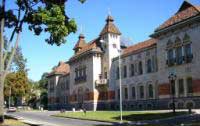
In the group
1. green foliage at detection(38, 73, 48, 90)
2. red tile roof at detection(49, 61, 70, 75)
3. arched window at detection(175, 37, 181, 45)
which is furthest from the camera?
green foliage at detection(38, 73, 48, 90)

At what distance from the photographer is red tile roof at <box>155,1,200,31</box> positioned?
4599 centimetres

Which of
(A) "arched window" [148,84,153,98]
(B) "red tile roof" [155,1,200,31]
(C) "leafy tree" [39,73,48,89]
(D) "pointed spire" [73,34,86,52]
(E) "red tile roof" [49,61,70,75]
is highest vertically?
(D) "pointed spire" [73,34,86,52]

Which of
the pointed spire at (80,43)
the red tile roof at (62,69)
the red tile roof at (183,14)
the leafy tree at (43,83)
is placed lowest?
the leafy tree at (43,83)

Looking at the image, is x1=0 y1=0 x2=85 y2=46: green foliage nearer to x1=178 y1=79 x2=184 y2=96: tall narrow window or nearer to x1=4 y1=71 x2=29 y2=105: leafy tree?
x1=178 y1=79 x2=184 y2=96: tall narrow window

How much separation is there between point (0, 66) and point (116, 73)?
4463cm

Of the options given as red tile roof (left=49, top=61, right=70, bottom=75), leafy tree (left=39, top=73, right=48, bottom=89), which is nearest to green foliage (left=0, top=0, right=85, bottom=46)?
red tile roof (left=49, top=61, right=70, bottom=75)

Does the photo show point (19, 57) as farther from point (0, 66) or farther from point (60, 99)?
point (0, 66)

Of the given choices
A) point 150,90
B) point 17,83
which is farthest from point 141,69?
point 17,83

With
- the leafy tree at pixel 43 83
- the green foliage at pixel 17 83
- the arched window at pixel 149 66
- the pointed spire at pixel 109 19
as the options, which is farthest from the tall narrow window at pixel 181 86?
the leafy tree at pixel 43 83

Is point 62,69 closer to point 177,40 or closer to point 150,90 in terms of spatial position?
point 150,90

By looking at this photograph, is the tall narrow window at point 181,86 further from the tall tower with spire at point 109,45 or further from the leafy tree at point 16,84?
the leafy tree at point 16,84

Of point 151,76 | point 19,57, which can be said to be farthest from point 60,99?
point 151,76

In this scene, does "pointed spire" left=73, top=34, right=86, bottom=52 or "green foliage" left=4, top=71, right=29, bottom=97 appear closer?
"green foliage" left=4, top=71, right=29, bottom=97

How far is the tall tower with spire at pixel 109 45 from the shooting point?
68000 millimetres
